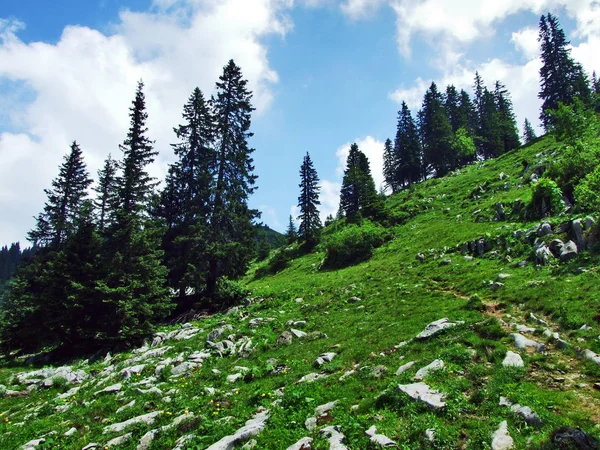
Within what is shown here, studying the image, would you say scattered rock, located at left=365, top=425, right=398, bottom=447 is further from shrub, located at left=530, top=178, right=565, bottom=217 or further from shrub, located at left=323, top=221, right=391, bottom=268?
shrub, located at left=323, top=221, right=391, bottom=268

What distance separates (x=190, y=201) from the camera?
32.0m

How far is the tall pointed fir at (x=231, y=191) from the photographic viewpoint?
2956 cm

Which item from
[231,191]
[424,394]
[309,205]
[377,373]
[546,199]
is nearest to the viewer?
[424,394]

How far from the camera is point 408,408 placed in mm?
7816

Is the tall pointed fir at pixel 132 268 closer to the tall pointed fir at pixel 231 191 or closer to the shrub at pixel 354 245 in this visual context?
the tall pointed fir at pixel 231 191

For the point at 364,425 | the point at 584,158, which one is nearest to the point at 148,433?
the point at 364,425

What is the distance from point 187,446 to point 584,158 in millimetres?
28137

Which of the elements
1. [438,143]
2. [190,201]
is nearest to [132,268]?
[190,201]

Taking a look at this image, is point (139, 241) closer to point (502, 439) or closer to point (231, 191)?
point (231, 191)

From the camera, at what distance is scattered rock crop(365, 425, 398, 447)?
22.1 feet

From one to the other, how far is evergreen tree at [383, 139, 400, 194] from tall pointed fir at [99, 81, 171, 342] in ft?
226

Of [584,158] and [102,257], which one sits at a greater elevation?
[584,158]

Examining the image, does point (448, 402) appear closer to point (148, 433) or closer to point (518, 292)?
point (148, 433)

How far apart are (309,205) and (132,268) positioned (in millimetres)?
39634
